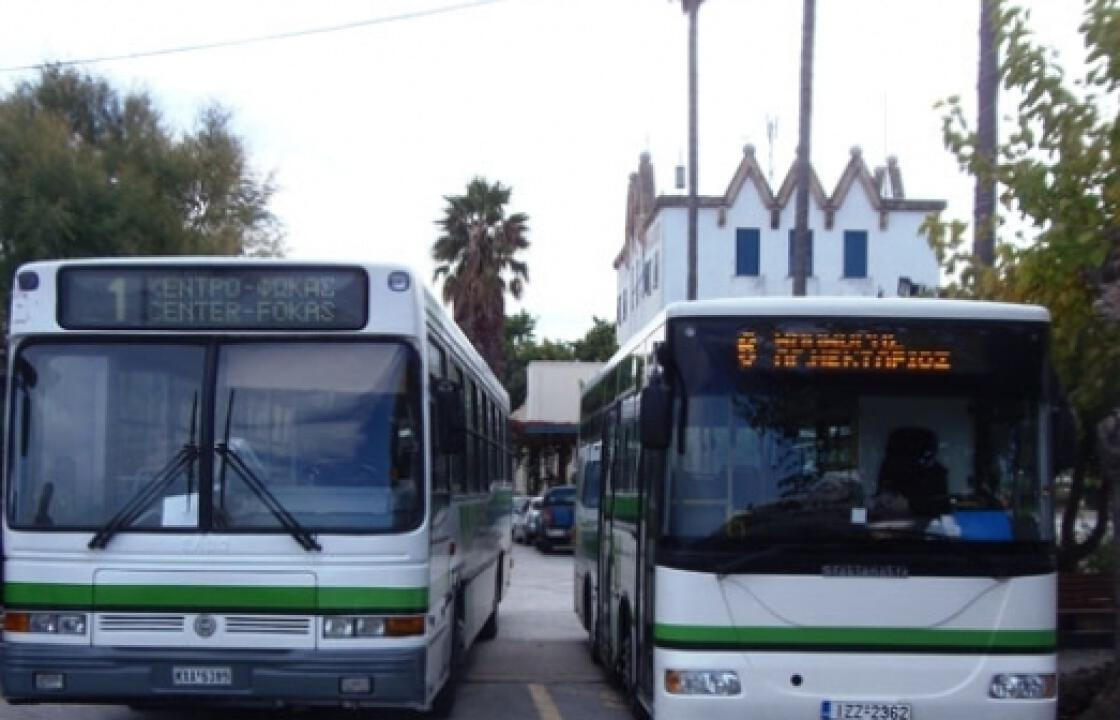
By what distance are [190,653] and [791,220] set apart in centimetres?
4537

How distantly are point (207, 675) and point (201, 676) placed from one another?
36mm

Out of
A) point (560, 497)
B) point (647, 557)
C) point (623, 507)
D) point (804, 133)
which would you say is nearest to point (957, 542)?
point (647, 557)

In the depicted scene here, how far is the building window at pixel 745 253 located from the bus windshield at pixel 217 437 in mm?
43737

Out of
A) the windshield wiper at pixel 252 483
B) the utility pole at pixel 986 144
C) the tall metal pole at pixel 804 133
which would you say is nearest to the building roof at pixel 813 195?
the tall metal pole at pixel 804 133

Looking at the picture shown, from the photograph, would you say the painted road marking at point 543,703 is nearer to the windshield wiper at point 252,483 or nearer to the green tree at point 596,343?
the windshield wiper at point 252,483

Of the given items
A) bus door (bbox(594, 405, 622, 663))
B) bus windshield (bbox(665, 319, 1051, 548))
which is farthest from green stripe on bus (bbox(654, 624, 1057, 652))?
bus door (bbox(594, 405, 622, 663))

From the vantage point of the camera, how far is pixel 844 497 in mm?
8758

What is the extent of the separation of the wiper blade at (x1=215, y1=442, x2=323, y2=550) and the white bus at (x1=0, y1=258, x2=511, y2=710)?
11 millimetres

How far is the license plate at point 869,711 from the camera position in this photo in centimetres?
860

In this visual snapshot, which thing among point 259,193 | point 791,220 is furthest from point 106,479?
point 791,220

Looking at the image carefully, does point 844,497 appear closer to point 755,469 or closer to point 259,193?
point 755,469

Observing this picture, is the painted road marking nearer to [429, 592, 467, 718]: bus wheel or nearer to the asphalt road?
the asphalt road

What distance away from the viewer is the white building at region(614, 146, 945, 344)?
5228cm

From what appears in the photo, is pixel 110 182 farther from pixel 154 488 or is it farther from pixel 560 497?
pixel 154 488
